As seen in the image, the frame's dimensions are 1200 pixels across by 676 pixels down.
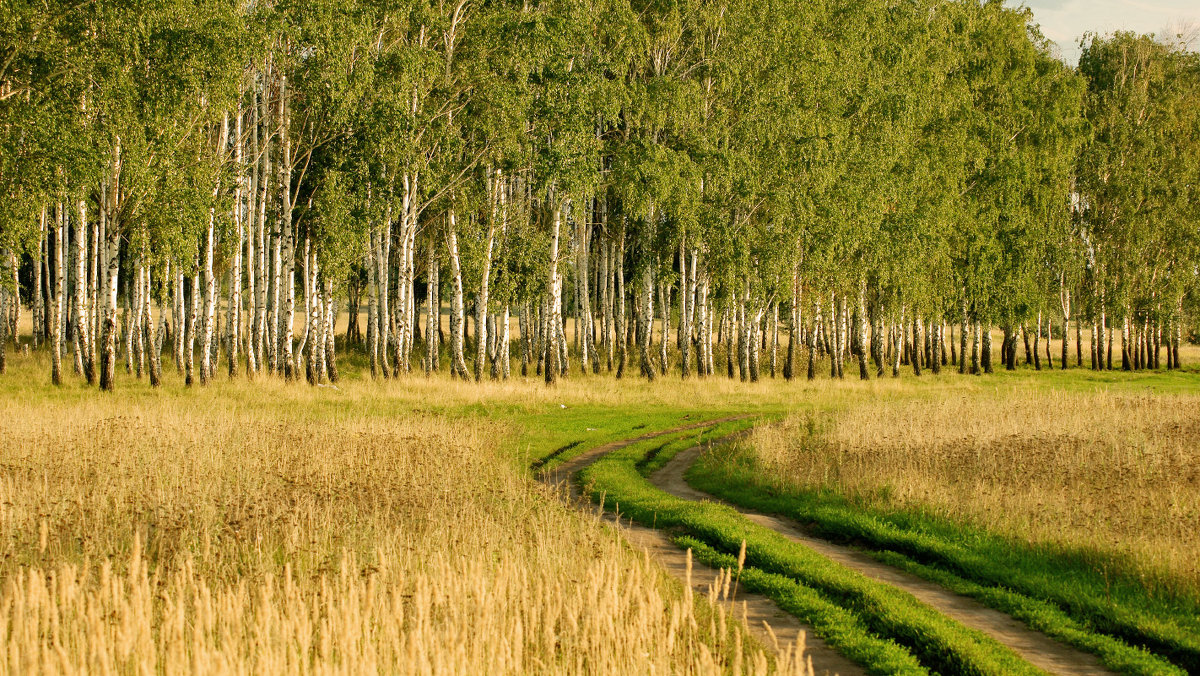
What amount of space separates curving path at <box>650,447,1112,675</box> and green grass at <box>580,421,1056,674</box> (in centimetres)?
34

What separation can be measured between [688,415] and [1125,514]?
58.0 ft

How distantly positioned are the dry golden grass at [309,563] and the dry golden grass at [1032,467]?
5.59 metres

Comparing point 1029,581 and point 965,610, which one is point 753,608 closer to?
point 965,610

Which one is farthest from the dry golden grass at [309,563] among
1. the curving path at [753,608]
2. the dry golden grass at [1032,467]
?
the dry golden grass at [1032,467]

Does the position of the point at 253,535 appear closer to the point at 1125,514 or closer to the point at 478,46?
the point at 1125,514

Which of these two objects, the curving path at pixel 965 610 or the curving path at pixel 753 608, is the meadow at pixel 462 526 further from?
the curving path at pixel 965 610

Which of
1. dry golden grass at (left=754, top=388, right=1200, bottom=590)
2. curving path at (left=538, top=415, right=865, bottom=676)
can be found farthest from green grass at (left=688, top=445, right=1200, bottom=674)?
curving path at (left=538, top=415, right=865, bottom=676)

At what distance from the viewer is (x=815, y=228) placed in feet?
136

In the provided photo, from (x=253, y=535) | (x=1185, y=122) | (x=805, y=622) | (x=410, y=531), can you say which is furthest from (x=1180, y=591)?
(x=1185, y=122)

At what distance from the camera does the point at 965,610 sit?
401 inches

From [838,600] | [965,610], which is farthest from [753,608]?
[965,610]

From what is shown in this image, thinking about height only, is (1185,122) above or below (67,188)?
above

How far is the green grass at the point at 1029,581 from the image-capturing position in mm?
8992

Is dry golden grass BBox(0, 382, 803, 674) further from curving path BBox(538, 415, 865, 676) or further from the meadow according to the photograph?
curving path BBox(538, 415, 865, 676)
